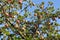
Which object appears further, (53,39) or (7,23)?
(53,39)

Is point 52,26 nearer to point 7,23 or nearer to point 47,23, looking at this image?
point 47,23

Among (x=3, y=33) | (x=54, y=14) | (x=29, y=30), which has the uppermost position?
(x=54, y=14)

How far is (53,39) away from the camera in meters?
10.4

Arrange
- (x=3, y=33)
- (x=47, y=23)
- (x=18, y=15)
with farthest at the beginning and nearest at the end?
(x=47, y=23) < (x=18, y=15) < (x=3, y=33)

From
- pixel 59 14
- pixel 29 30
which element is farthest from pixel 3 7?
pixel 59 14

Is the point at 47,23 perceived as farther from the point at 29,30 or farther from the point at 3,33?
the point at 3,33

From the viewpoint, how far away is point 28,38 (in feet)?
29.1

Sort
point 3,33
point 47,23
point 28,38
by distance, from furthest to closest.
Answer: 1. point 47,23
2. point 28,38
3. point 3,33

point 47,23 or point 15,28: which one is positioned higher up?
point 47,23

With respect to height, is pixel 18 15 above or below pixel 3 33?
above

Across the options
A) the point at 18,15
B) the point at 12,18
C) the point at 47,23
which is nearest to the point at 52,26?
the point at 47,23

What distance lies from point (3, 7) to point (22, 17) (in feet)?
5.66

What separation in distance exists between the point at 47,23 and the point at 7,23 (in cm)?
297

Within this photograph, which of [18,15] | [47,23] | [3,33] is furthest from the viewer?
[47,23]
